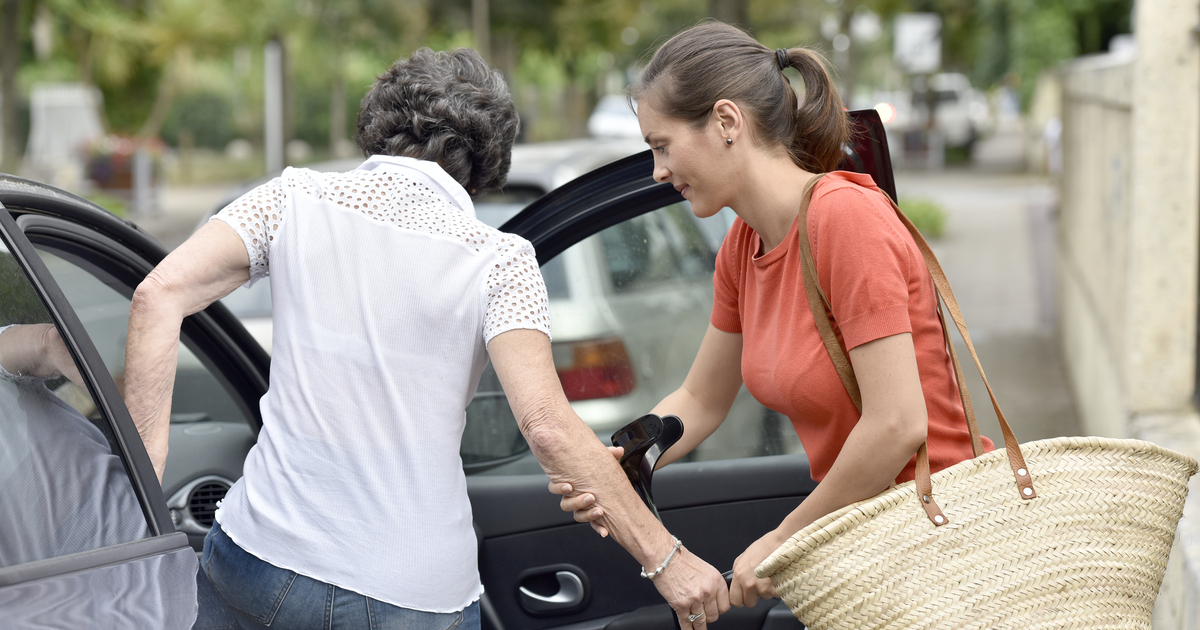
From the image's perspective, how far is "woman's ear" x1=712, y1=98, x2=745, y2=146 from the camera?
1.77 metres

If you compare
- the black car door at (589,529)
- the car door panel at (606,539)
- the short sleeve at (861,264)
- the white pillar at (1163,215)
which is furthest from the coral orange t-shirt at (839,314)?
the white pillar at (1163,215)

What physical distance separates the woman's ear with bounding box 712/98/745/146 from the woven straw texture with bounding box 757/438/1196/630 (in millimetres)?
624

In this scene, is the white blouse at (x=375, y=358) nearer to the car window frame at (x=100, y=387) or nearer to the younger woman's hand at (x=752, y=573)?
the car window frame at (x=100, y=387)

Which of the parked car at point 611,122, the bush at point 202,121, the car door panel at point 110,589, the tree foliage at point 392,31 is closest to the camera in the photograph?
the car door panel at point 110,589

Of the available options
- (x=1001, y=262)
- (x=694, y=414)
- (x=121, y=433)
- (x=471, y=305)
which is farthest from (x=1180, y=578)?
(x=1001, y=262)

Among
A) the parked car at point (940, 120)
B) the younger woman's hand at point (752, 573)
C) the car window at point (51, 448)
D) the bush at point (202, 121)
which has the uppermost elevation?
the car window at point (51, 448)

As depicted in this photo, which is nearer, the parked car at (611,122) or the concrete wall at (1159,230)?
the concrete wall at (1159,230)

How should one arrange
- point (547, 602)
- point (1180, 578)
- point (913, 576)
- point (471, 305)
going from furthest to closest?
point (1180, 578), point (547, 602), point (471, 305), point (913, 576)

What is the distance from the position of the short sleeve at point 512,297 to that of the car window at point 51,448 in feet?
1.98

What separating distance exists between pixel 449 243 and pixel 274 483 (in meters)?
0.50

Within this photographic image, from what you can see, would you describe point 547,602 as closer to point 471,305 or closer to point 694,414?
point 694,414

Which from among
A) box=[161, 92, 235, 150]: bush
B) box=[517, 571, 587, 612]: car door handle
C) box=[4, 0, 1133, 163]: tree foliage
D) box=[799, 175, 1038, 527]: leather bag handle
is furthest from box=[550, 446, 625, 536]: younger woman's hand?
box=[161, 92, 235, 150]: bush

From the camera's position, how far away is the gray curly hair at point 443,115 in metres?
1.91

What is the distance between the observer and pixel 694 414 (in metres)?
2.18
